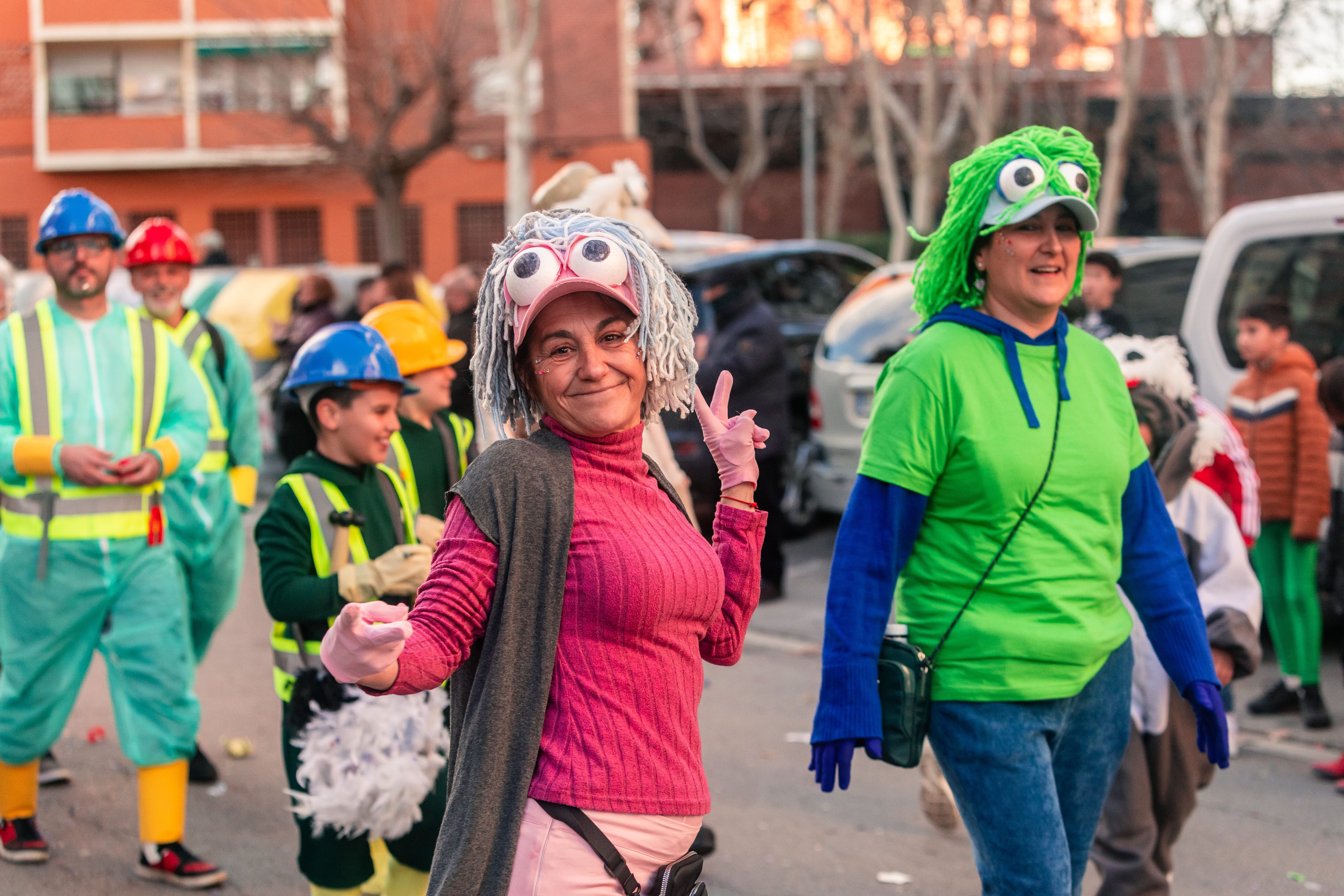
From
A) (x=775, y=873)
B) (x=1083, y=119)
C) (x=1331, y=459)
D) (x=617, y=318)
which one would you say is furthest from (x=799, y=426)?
(x=1083, y=119)

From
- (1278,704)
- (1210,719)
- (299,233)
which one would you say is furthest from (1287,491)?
(299,233)

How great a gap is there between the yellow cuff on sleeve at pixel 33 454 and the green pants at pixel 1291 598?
4.66 meters

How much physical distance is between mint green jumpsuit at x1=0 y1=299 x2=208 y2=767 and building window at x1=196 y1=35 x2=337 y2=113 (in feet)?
75.8

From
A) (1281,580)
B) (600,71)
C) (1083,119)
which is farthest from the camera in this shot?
(600,71)

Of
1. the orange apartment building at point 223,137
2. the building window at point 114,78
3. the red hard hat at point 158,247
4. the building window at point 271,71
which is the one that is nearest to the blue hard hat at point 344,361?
the red hard hat at point 158,247

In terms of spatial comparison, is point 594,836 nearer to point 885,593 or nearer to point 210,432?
point 885,593

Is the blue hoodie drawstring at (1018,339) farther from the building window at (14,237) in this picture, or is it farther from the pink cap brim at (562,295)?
the building window at (14,237)

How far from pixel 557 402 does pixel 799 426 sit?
8.44 meters

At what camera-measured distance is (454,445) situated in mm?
4359

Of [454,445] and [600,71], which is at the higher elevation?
[600,71]

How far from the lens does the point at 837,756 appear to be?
295 cm

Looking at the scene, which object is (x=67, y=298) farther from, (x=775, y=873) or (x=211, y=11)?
(x=211, y=11)

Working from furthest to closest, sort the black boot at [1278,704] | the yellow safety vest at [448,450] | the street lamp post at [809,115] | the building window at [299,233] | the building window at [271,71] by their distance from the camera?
the building window at [299,233]
the building window at [271,71]
the street lamp post at [809,115]
the black boot at [1278,704]
the yellow safety vest at [448,450]

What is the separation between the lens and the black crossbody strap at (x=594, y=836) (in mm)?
2225
